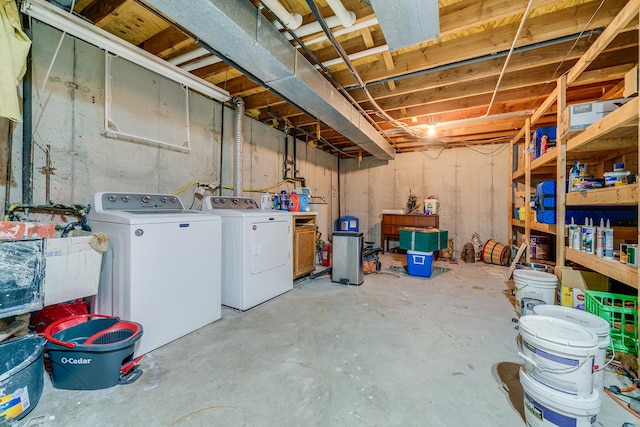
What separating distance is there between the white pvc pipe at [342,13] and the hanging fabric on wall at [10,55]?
2.03m

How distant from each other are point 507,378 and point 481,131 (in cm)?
424

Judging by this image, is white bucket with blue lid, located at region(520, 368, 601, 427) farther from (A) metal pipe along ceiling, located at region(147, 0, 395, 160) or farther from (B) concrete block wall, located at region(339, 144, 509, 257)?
(B) concrete block wall, located at region(339, 144, 509, 257)

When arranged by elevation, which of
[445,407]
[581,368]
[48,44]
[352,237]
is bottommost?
[445,407]

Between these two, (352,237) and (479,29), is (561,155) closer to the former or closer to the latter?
(479,29)

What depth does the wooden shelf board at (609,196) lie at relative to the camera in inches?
65.5

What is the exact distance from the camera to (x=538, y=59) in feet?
8.38

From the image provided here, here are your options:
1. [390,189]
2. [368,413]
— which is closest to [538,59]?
[368,413]

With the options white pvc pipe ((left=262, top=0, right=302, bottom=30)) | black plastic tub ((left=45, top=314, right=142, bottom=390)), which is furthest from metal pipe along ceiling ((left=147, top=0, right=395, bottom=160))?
black plastic tub ((left=45, top=314, right=142, bottom=390))

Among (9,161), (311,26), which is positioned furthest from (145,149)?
(311,26)

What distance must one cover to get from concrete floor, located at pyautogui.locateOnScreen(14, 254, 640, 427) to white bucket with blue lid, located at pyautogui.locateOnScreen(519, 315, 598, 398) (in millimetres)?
334

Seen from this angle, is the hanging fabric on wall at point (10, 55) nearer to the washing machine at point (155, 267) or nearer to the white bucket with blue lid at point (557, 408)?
the washing machine at point (155, 267)

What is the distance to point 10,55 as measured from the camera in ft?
5.27

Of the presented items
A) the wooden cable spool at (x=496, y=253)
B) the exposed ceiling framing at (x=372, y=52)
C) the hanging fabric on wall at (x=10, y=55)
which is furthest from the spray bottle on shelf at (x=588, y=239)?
the hanging fabric on wall at (x=10, y=55)

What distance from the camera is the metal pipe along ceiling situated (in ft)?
5.42
